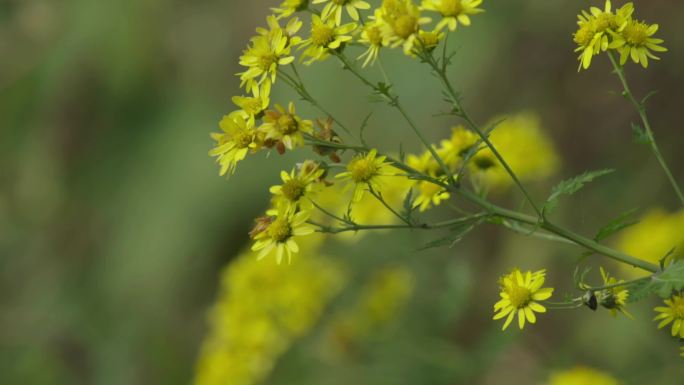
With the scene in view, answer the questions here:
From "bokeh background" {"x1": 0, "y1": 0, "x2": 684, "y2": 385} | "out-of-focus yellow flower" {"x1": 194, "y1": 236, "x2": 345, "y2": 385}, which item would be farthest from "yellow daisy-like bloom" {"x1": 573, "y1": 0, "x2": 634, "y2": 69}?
"out-of-focus yellow flower" {"x1": 194, "y1": 236, "x2": 345, "y2": 385}

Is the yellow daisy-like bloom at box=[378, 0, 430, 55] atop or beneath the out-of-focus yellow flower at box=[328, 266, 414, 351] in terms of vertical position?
beneath

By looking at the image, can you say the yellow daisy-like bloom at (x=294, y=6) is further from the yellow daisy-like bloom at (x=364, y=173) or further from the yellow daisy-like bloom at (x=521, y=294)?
the yellow daisy-like bloom at (x=521, y=294)

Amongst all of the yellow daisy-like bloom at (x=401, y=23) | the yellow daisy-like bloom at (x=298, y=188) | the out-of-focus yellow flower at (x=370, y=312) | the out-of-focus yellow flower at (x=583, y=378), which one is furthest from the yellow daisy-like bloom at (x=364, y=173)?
the out-of-focus yellow flower at (x=370, y=312)

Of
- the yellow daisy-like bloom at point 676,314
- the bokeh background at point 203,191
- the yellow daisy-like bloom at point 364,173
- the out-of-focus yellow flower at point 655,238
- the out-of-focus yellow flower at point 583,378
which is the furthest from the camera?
the bokeh background at point 203,191

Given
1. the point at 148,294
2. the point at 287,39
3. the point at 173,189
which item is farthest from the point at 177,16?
the point at 287,39

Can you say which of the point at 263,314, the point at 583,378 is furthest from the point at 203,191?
the point at 583,378

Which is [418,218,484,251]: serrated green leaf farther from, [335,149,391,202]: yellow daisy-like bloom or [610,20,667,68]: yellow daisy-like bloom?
[610,20,667,68]: yellow daisy-like bloom

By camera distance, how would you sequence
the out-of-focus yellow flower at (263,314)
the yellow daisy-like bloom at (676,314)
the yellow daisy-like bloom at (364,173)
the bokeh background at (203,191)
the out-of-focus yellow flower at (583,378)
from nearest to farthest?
the yellow daisy-like bloom at (676,314) < the yellow daisy-like bloom at (364,173) < the out-of-focus yellow flower at (583,378) < the out-of-focus yellow flower at (263,314) < the bokeh background at (203,191)
